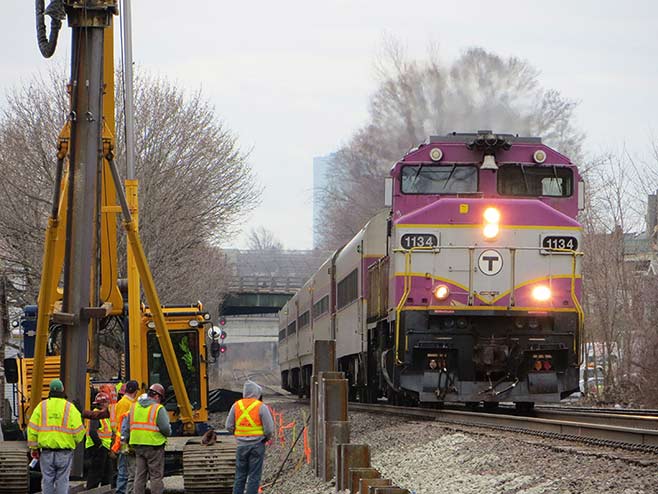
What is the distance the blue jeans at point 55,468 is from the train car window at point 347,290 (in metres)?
9.95

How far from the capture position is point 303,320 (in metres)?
36.8

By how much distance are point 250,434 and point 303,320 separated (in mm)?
23079

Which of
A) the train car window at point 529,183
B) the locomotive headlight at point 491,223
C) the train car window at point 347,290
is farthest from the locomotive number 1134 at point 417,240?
the train car window at point 347,290

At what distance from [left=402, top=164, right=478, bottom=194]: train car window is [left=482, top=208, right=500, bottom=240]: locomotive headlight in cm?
76

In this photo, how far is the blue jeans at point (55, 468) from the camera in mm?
13930

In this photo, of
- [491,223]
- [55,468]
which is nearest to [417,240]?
[491,223]

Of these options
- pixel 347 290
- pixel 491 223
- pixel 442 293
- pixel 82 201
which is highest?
pixel 491 223

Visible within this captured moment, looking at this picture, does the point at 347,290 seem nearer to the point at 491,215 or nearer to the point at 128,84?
the point at 128,84

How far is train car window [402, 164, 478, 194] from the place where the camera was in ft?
61.5

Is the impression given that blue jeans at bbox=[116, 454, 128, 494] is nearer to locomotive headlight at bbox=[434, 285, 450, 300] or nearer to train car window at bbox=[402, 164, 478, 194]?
locomotive headlight at bbox=[434, 285, 450, 300]

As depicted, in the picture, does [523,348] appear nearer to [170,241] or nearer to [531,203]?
[531,203]

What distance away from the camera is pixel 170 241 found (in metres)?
40.3

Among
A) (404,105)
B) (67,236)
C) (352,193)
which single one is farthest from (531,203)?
(352,193)

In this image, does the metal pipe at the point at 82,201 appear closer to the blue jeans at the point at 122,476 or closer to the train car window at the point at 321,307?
the blue jeans at the point at 122,476
